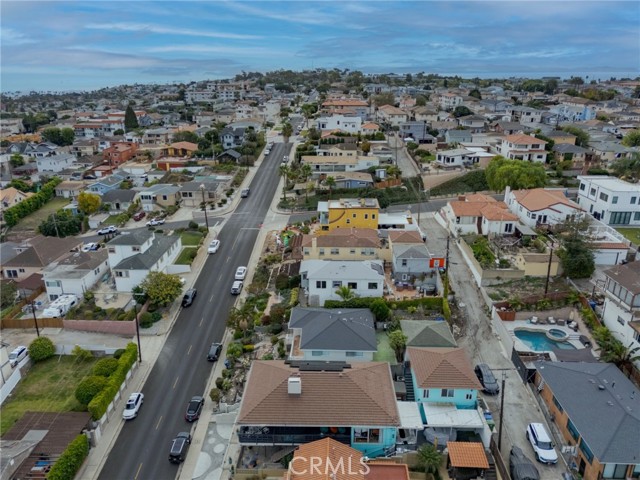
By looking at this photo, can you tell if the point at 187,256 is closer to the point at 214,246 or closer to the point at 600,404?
the point at 214,246

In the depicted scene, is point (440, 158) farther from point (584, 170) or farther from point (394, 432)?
point (394, 432)

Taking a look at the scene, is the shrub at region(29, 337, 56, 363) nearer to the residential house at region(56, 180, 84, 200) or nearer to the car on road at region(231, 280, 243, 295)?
the car on road at region(231, 280, 243, 295)

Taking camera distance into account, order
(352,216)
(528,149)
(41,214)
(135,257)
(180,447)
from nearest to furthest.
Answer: (180,447)
(135,257)
(352,216)
(41,214)
(528,149)

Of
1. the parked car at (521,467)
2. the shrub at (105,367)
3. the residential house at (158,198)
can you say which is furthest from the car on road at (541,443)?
the residential house at (158,198)

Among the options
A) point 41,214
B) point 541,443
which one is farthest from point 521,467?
point 41,214

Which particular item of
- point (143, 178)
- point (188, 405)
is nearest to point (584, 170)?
→ point (188, 405)

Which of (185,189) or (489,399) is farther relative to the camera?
(185,189)
